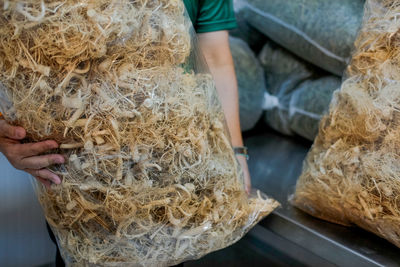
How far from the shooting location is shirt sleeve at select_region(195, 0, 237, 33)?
2.65ft

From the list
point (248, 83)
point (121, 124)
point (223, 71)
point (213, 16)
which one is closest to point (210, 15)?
point (213, 16)

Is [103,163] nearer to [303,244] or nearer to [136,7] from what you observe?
[136,7]

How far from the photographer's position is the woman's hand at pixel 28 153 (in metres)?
0.57

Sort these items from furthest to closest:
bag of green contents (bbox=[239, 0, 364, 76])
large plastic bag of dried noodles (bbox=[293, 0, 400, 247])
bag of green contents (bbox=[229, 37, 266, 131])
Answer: bag of green contents (bbox=[229, 37, 266, 131]) → bag of green contents (bbox=[239, 0, 364, 76]) → large plastic bag of dried noodles (bbox=[293, 0, 400, 247])

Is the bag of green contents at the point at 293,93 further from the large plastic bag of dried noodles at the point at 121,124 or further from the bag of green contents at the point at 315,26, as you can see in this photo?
the large plastic bag of dried noodles at the point at 121,124

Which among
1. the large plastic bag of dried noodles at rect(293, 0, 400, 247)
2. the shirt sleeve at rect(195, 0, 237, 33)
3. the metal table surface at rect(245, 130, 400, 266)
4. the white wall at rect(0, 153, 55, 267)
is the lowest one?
the metal table surface at rect(245, 130, 400, 266)

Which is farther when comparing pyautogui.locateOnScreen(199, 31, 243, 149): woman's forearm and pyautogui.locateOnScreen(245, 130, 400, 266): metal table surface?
pyautogui.locateOnScreen(199, 31, 243, 149): woman's forearm

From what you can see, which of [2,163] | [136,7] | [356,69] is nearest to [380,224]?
[356,69]

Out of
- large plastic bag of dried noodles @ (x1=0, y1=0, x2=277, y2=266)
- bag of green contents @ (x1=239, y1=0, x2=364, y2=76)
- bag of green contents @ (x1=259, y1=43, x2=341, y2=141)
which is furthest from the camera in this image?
bag of green contents @ (x1=259, y1=43, x2=341, y2=141)

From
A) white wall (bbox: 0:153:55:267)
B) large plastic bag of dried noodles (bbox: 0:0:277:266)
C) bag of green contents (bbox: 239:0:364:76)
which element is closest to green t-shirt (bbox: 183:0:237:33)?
large plastic bag of dried noodles (bbox: 0:0:277:266)

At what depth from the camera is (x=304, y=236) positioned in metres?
0.79

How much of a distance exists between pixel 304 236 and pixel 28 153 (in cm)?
50

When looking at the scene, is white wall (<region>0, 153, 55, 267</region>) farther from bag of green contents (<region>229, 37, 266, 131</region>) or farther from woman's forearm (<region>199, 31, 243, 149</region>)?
bag of green contents (<region>229, 37, 266, 131</region>)

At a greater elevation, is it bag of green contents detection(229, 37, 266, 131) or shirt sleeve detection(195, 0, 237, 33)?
shirt sleeve detection(195, 0, 237, 33)
